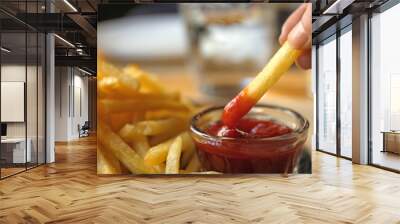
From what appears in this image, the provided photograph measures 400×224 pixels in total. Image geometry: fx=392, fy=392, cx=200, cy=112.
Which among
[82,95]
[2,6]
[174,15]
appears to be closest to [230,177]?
[174,15]

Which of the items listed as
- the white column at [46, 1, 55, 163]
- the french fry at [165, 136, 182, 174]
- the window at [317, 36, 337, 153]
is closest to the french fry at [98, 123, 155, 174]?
the french fry at [165, 136, 182, 174]

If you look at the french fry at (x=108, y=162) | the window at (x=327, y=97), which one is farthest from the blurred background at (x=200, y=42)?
the window at (x=327, y=97)

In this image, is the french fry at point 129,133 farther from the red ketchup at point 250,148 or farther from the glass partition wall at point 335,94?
the glass partition wall at point 335,94

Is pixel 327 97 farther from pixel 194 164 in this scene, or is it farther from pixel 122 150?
pixel 122 150

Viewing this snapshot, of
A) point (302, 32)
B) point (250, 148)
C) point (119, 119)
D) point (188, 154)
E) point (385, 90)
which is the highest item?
point (302, 32)

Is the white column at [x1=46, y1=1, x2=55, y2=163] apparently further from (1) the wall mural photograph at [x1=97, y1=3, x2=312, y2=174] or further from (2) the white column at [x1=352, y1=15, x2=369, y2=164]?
(2) the white column at [x1=352, y1=15, x2=369, y2=164]

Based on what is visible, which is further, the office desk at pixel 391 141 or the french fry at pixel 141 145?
the office desk at pixel 391 141

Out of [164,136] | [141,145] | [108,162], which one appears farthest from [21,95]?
[164,136]
